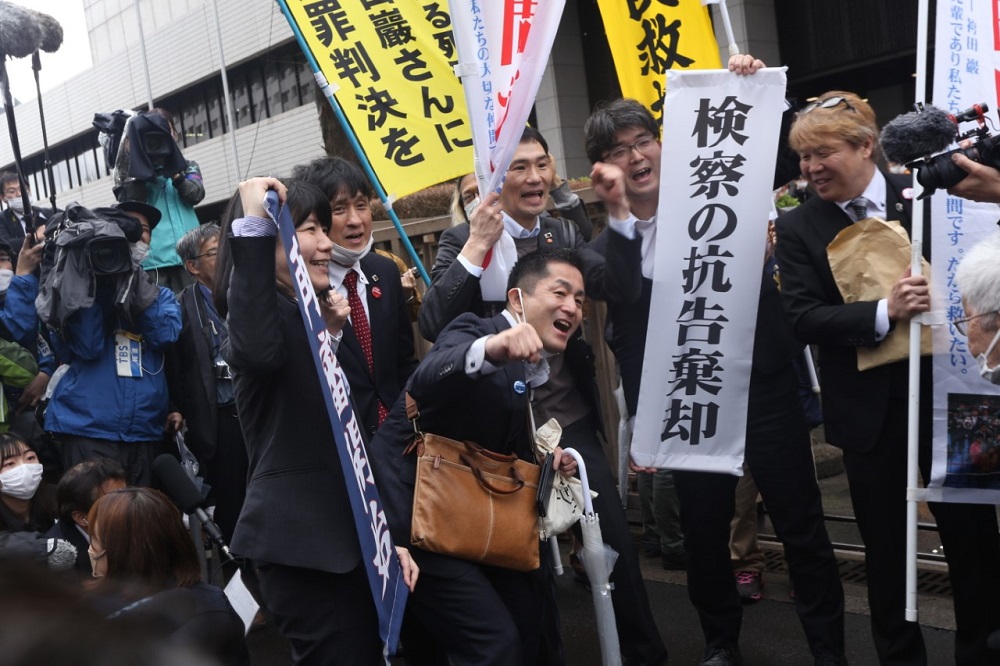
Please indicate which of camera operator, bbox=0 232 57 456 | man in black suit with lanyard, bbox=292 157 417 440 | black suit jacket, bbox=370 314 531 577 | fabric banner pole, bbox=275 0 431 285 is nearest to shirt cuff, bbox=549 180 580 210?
fabric banner pole, bbox=275 0 431 285

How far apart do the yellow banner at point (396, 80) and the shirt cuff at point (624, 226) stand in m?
1.31

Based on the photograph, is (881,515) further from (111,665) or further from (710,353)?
(111,665)

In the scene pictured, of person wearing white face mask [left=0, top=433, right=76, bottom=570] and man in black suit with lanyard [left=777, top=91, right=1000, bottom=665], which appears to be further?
person wearing white face mask [left=0, top=433, right=76, bottom=570]

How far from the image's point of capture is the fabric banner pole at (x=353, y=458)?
3113 mm

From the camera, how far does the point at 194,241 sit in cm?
621

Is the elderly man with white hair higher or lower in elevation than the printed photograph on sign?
higher

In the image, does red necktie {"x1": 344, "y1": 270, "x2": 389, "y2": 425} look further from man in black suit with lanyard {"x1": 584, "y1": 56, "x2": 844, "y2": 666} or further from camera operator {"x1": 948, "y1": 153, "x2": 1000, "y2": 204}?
camera operator {"x1": 948, "y1": 153, "x2": 1000, "y2": 204}

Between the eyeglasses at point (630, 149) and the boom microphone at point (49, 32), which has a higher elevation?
the boom microphone at point (49, 32)

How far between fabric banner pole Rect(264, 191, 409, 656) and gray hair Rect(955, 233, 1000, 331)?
6.19ft

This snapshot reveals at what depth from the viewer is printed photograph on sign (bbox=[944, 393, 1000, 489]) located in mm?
3637

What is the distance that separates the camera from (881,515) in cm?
394

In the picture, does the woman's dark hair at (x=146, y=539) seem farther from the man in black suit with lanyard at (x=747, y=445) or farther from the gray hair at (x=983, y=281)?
the gray hair at (x=983, y=281)

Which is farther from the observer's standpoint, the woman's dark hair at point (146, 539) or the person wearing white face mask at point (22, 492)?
the person wearing white face mask at point (22, 492)

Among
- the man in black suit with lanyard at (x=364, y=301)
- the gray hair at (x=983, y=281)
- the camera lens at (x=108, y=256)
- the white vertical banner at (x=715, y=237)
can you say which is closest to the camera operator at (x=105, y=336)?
the camera lens at (x=108, y=256)
